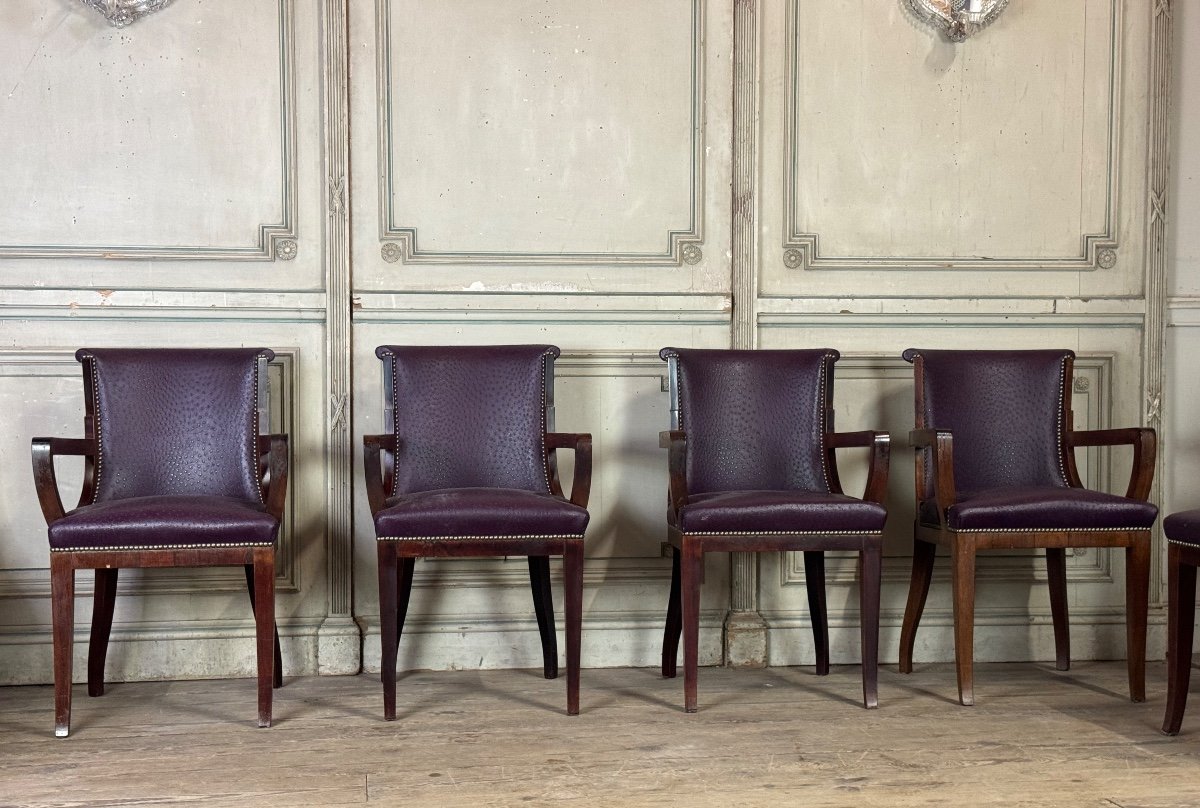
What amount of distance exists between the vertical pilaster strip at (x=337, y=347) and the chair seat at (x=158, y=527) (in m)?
0.68

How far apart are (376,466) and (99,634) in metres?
0.92

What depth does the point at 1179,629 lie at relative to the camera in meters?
2.63

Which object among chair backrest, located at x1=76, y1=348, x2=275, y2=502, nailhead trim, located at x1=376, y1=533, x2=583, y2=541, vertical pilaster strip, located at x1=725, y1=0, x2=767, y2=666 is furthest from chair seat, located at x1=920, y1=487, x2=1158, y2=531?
chair backrest, located at x1=76, y1=348, x2=275, y2=502

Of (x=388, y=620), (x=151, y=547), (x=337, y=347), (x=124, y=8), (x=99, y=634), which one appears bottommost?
(x=99, y=634)

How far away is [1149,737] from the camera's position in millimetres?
2652

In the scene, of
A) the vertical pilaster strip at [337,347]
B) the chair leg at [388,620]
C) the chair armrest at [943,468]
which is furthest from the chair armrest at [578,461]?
the chair armrest at [943,468]

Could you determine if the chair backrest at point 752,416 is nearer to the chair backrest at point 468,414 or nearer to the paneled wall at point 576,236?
the paneled wall at point 576,236

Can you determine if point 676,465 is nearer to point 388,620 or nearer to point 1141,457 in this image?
point 388,620

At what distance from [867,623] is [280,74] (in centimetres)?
230

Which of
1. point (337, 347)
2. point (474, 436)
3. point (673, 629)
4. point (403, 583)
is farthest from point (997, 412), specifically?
point (337, 347)

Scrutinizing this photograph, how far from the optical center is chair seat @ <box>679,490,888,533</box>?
2.81 m

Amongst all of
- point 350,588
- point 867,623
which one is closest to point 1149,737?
point 867,623

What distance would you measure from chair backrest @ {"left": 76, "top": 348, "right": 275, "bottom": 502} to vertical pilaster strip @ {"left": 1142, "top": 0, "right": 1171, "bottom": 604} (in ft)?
9.06

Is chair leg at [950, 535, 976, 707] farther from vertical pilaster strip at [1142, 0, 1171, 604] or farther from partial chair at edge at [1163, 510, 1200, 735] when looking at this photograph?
vertical pilaster strip at [1142, 0, 1171, 604]
